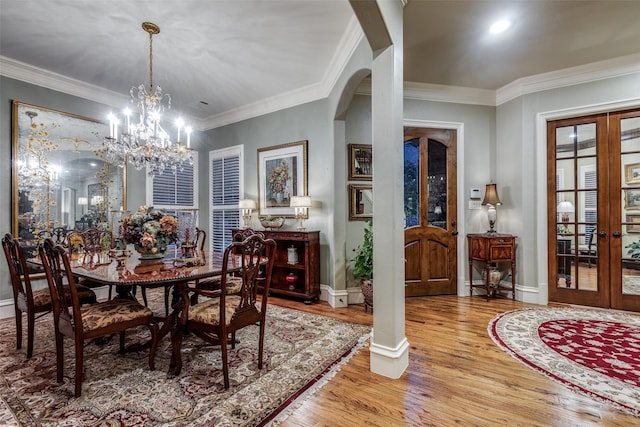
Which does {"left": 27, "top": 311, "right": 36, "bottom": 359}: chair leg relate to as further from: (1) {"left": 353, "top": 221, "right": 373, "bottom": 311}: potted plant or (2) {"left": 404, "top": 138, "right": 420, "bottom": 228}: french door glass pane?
(2) {"left": 404, "top": 138, "right": 420, "bottom": 228}: french door glass pane

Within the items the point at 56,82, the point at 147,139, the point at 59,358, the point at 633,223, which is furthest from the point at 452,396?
the point at 56,82

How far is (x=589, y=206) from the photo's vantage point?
3.48m

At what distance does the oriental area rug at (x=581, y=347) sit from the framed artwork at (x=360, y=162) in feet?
7.32

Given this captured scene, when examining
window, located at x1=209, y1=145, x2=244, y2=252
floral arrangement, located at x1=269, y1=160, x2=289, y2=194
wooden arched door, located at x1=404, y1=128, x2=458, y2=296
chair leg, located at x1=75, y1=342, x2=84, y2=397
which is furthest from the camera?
window, located at x1=209, y1=145, x2=244, y2=252

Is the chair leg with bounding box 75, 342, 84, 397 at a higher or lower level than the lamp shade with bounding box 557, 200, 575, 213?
lower

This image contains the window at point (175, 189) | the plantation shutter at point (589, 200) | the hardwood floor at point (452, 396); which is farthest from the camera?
the window at point (175, 189)

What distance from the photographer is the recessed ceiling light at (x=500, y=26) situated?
2619 millimetres

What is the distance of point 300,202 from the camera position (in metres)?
3.74

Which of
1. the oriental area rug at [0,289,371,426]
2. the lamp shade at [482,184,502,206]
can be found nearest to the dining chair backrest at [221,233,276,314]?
the oriental area rug at [0,289,371,426]

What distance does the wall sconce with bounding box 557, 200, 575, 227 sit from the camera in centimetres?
359

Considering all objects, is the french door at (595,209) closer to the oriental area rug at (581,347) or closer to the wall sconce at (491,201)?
the oriental area rug at (581,347)

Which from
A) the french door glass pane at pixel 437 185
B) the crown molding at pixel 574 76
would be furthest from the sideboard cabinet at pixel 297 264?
the crown molding at pixel 574 76

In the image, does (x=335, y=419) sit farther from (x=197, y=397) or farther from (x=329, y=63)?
(x=329, y=63)

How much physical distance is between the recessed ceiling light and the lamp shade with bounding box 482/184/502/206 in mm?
1914
